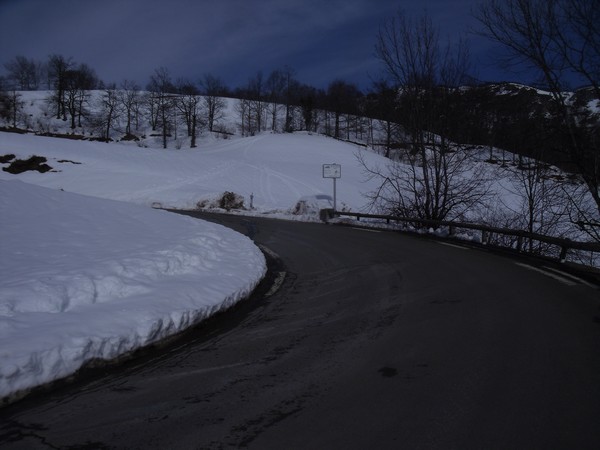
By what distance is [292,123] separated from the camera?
3925 inches

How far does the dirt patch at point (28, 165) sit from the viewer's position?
1512 inches

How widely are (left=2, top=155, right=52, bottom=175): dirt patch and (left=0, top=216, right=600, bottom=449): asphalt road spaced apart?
41126 millimetres

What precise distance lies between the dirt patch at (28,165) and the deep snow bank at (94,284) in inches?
1257

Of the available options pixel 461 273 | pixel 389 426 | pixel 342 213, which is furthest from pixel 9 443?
pixel 342 213

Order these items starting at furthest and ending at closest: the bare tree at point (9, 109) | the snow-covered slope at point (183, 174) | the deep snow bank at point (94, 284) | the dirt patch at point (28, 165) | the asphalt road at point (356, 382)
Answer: the bare tree at point (9, 109) < the dirt patch at point (28, 165) < the snow-covered slope at point (183, 174) < the deep snow bank at point (94, 284) < the asphalt road at point (356, 382)

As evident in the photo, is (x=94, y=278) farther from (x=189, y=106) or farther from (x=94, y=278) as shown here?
(x=189, y=106)

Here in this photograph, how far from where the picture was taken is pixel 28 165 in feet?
129

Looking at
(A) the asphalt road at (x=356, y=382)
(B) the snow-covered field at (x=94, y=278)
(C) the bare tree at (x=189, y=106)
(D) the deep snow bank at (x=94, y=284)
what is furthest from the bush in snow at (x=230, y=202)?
(C) the bare tree at (x=189, y=106)

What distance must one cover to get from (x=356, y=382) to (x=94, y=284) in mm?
4395

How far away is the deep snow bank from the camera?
4215mm

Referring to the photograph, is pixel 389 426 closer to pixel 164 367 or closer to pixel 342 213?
pixel 164 367

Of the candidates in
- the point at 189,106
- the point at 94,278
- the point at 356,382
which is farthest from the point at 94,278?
the point at 189,106

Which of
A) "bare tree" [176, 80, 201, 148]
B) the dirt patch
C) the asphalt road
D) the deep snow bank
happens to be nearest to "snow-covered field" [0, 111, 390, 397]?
the deep snow bank

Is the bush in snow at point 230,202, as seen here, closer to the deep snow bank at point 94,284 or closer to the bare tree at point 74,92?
the deep snow bank at point 94,284
